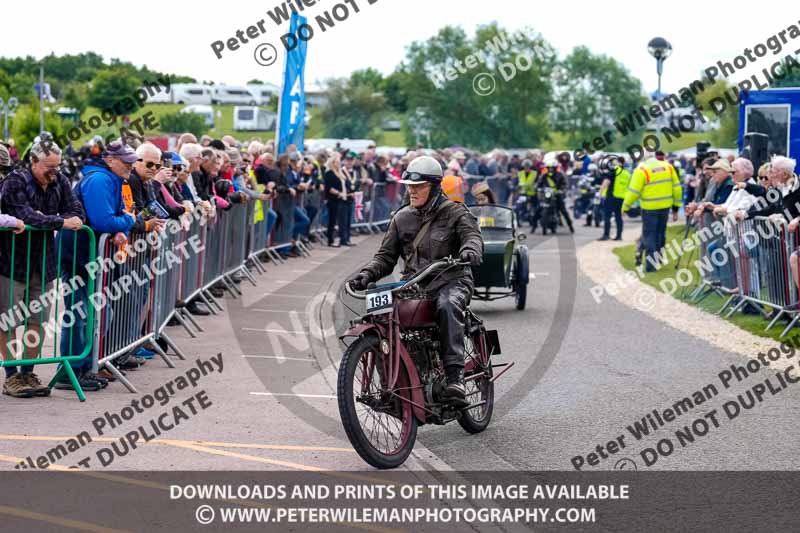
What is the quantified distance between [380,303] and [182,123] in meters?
88.6

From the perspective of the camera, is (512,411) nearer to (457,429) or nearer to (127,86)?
(457,429)

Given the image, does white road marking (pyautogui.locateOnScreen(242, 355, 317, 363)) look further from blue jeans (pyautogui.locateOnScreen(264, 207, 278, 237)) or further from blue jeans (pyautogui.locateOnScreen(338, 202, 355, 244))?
blue jeans (pyautogui.locateOnScreen(338, 202, 355, 244))

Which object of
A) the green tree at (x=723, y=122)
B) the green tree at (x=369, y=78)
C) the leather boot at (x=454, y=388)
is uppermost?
the green tree at (x=369, y=78)

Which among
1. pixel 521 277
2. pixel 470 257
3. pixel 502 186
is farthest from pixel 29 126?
pixel 470 257

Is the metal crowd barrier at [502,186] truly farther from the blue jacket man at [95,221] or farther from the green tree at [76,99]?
the green tree at [76,99]

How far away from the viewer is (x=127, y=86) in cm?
8950

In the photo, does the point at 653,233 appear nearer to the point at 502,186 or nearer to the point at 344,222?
the point at 344,222

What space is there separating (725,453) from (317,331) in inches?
272

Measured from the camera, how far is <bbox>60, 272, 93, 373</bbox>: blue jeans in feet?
30.3

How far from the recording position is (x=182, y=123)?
93562 mm

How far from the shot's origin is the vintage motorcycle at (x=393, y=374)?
23.0 ft

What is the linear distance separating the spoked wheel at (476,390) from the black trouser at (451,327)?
1.44 ft

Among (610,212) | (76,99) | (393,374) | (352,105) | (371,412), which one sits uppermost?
(352,105)

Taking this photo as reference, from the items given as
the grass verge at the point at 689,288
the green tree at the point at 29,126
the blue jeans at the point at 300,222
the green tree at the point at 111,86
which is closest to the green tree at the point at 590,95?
the green tree at the point at 111,86
